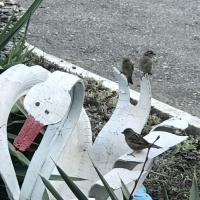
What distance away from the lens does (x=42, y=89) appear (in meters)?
2.07

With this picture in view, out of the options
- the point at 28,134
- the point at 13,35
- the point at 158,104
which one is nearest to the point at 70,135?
the point at 28,134

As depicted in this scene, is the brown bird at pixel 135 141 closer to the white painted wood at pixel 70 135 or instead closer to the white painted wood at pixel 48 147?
the white painted wood at pixel 70 135

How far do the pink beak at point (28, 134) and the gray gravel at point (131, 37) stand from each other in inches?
121

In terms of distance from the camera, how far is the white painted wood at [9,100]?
7.11 ft

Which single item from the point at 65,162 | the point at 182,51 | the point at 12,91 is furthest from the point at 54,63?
the point at 12,91

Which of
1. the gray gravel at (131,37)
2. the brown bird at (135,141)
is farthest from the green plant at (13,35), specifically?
the gray gravel at (131,37)

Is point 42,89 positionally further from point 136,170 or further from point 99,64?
point 99,64

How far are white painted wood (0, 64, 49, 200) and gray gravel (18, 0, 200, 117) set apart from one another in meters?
2.78

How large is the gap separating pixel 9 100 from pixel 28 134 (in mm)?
283

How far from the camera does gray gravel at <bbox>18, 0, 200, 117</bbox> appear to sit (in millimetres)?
5820

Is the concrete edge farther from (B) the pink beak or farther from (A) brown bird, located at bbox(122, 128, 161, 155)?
(B) the pink beak

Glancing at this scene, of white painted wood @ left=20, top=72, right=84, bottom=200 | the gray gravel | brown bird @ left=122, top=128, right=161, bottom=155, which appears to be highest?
white painted wood @ left=20, top=72, right=84, bottom=200

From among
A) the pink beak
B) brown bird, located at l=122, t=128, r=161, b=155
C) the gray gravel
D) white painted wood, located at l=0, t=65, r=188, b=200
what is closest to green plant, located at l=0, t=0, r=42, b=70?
white painted wood, located at l=0, t=65, r=188, b=200

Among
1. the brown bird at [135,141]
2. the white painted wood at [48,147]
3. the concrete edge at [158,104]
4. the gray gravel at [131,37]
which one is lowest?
the gray gravel at [131,37]
